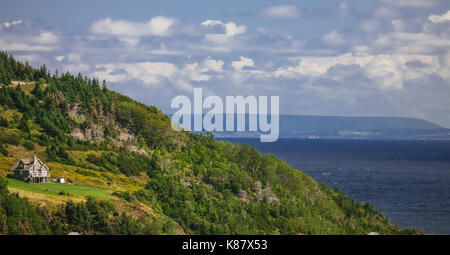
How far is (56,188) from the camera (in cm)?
7700

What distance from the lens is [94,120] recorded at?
120812mm

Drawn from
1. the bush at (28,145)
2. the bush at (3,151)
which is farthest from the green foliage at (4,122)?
the bush at (3,151)

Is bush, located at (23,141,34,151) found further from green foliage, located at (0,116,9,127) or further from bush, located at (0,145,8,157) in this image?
green foliage, located at (0,116,9,127)

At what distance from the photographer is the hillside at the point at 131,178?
70.1 meters

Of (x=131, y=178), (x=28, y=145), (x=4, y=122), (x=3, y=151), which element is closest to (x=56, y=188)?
(x=3, y=151)

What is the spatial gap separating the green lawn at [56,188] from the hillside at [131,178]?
20 cm

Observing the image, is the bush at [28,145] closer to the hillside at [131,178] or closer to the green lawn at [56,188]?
the hillside at [131,178]

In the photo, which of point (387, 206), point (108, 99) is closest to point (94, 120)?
point (108, 99)

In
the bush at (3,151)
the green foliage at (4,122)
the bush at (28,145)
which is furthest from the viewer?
the green foliage at (4,122)

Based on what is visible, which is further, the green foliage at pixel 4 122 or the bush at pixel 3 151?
the green foliage at pixel 4 122

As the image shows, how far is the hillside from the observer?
Answer: 2761 inches

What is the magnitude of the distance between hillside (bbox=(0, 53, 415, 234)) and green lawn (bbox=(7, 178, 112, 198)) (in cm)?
20
